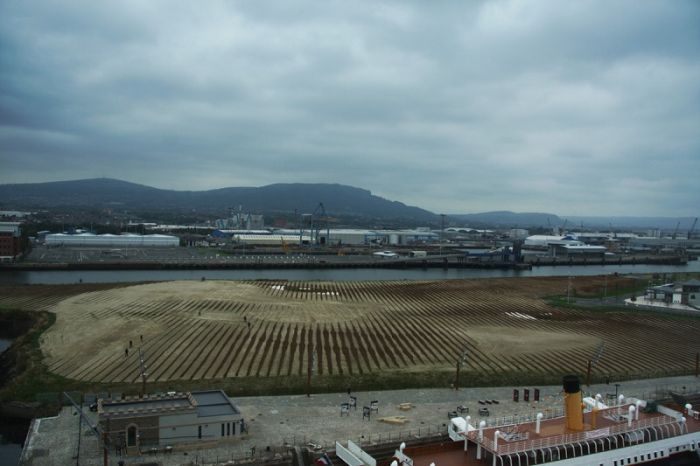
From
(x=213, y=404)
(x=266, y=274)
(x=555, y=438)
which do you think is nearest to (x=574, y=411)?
(x=555, y=438)

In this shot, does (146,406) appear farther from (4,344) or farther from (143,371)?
(4,344)

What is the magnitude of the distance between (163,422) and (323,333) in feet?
28.3

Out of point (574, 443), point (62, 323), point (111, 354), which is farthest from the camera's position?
point (62, 323)

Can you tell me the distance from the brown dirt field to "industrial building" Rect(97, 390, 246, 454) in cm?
325

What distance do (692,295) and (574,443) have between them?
20.9 m

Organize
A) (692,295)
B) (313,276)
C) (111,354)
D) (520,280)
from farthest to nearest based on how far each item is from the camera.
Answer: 1. (313,276)
2. (520,280)
3. (692,295)
4. (111,354)

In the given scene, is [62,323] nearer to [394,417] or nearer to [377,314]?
[377,314]

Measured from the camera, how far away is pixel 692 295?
2398cm

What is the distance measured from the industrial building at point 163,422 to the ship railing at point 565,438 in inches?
161

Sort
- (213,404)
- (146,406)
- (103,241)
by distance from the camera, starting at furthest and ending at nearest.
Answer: (103,241) < (213,404) < (146,406)

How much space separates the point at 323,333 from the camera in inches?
663

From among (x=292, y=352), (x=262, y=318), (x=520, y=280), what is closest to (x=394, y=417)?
(x=292, y=352)

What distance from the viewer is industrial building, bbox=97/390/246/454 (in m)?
8.27

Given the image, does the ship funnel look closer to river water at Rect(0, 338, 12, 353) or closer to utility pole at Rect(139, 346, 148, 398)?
utility pole at Rect(139, 346, 148, 398)
